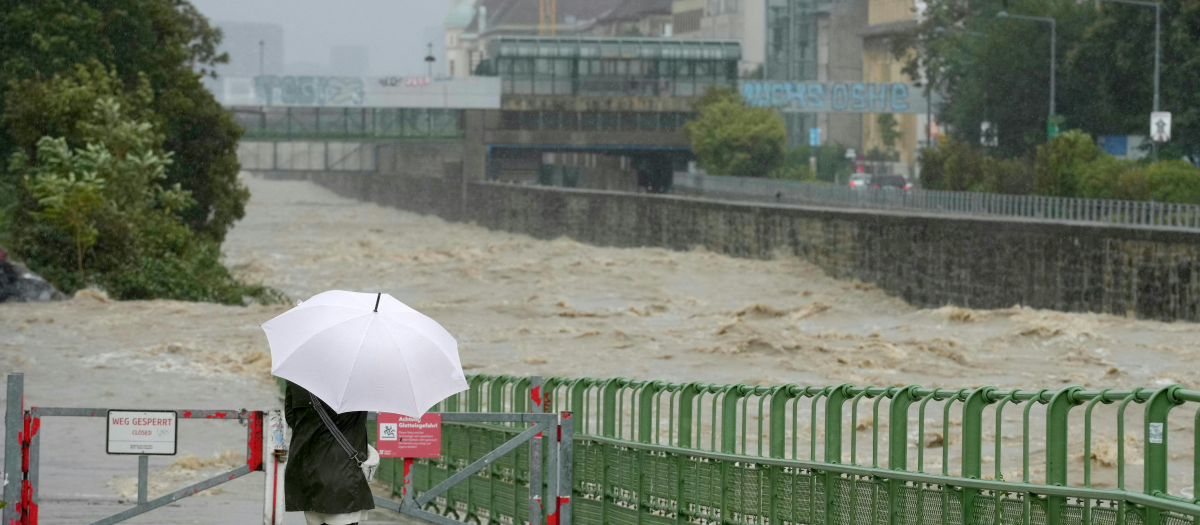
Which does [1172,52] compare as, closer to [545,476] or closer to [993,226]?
[993,226]

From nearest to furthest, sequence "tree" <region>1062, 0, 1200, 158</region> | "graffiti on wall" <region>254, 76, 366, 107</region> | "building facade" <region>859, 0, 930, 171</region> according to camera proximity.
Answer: "tree" <region>1062, 0, 1200, 158</region> < "graffiti on wall" <region>254, 76, 366, 107</region> < "building facade" <region>859, 0, 930, 171</region>

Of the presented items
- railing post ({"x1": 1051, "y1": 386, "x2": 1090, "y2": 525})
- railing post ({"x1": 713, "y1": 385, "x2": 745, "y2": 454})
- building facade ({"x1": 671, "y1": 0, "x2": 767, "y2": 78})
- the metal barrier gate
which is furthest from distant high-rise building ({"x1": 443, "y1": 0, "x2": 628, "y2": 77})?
railing post ({"x1": 1051, "y1": 386, "x2": 1090, "y2": 525})

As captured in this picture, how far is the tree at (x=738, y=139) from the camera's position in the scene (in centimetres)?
8088

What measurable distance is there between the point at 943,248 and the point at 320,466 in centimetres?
3541

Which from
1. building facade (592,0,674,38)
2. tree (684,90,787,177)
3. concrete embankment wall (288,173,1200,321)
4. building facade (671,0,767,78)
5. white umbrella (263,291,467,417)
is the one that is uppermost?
building facade (592,0,674,38)

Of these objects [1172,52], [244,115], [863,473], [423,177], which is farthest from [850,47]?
[863,473]

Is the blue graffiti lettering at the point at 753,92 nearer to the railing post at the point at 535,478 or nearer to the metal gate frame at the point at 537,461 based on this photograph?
the metal gate frame at the point at 537,461

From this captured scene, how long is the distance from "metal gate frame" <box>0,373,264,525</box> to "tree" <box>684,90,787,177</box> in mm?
74036

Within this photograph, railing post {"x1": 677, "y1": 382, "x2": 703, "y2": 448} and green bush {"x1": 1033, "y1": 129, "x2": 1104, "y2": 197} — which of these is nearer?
railing post {"x1": 677, "y1": 382, "x2": 703, "y2": 448}

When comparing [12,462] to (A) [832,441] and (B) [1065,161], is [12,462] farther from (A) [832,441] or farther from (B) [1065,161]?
(B) [1065,161]

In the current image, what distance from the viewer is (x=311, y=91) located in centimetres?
8931

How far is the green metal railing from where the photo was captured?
6.20 metres

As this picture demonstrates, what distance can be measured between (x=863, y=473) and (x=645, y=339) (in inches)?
1058

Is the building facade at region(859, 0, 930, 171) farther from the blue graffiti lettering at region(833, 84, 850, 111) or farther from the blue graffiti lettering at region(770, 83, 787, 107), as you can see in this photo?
the blue graffiti lettering at region(770, 83, 787, 107)
